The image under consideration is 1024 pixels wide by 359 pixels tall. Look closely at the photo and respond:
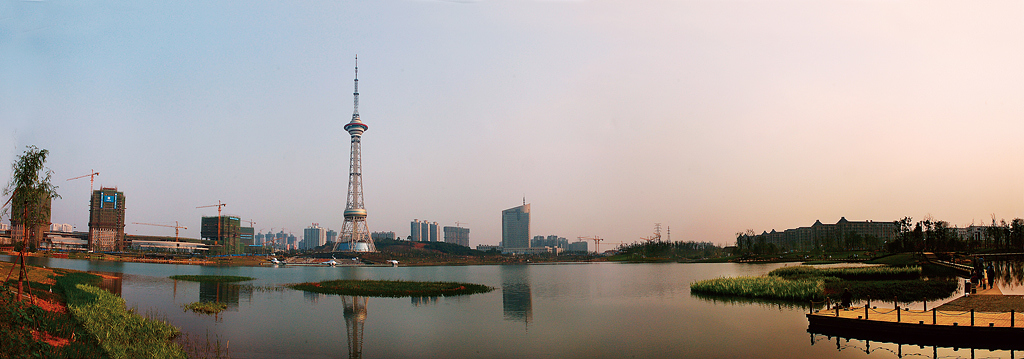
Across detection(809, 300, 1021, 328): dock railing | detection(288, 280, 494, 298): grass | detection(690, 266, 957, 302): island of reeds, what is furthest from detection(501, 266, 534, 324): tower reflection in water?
detection(809, 300, 1021, 328): dock railing

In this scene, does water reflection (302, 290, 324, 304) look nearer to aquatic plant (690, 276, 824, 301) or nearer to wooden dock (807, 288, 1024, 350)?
aquatic plant (690, 276, 824, 301)

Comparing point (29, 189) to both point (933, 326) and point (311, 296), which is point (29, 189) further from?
point (933, 326)

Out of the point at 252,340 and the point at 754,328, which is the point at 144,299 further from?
the point at 754,328

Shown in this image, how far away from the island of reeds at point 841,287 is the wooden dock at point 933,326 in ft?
35.4

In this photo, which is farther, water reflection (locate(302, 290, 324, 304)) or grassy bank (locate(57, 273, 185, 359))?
water reflection (locate(302, 290, 324, 304))

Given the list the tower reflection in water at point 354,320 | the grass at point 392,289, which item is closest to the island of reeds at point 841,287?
the grass at point 392,289

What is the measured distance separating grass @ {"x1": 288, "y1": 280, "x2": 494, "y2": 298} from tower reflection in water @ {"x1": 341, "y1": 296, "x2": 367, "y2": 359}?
410 centimetres

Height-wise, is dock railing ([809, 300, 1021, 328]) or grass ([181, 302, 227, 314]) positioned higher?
dock railing ([809, 300, 1021, 328])

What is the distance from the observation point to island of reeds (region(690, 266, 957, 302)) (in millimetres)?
44375

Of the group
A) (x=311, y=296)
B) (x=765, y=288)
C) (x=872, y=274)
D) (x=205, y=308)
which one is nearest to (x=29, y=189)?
(x=205, y=308)

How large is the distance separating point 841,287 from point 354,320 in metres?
43.0

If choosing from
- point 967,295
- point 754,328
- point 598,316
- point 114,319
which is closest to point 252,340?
point 114,319

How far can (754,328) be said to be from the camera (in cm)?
3278

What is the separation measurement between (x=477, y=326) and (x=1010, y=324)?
1089 inches
